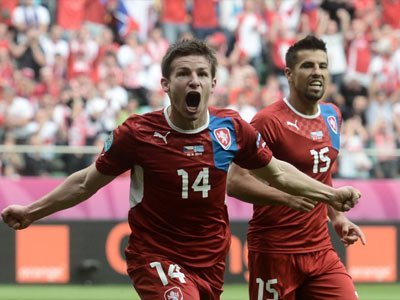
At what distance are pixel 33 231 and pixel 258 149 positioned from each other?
8.84m

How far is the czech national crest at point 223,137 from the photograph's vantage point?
788 cm

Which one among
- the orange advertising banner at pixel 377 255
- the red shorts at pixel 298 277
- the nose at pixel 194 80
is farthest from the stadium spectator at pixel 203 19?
the nose at pixel 194 80

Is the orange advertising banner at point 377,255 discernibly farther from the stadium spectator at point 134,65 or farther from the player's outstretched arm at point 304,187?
the player's outstretched arm at point 304,187

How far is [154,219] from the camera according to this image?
25.8 ft

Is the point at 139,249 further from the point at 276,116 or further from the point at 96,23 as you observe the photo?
the point at 96,23

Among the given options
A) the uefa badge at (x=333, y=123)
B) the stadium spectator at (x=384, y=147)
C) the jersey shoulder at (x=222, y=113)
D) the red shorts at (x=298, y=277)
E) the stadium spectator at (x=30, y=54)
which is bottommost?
the stadium spectator at (x=384, y=147)

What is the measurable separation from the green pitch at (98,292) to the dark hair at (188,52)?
7.49 metres

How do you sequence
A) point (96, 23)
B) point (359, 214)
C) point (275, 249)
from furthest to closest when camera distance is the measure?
point (96, 23), point (359, 214), point (275, 249)

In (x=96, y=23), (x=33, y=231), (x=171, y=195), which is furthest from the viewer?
(x=96, y=23)

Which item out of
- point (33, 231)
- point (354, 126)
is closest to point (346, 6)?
point (354, 126)

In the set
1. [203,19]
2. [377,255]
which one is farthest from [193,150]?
[203,19]

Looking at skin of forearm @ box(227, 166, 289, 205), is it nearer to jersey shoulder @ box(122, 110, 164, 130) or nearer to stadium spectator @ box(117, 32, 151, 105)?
jersey shoulder @ box(122, 110, 164, 130)

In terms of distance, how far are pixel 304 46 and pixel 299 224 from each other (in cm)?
145

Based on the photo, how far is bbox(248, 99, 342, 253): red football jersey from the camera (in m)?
8.95
